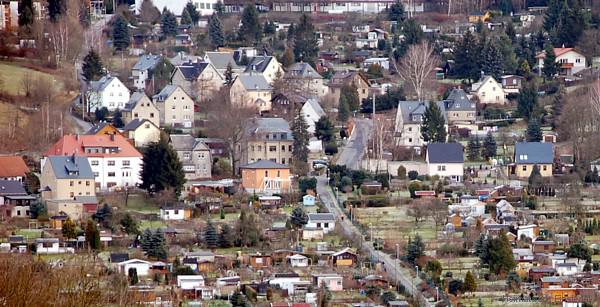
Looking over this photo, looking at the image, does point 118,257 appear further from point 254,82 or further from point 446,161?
point 254,82

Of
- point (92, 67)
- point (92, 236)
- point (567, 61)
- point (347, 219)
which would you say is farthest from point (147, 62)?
point (92, 236)

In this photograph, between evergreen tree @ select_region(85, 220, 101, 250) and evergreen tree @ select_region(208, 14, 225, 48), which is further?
evergreen tree @ select_region(208, 14, 225, 48)

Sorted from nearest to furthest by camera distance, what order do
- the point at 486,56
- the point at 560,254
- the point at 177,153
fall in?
the point at 560,254
the point at 177,153
the point at 486,56

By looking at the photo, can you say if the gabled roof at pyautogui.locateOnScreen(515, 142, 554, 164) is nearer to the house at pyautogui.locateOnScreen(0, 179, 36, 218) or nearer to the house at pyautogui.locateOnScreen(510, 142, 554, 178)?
the house at pyautogui.locateOnScreen(510, 142, 554, 178)

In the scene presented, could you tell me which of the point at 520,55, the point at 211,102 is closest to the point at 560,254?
the point at 211,102

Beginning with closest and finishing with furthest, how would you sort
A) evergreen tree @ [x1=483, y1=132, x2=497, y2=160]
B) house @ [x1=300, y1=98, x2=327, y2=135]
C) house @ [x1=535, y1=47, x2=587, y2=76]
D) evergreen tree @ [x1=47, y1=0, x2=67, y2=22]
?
evergreen tree @ [x1=483, y1=132, x2=497, y2=160] → house @ [x1=300, y1=98, x2=327, y2=135] → house @ [x1=535, y1=47, x2=587, y2=76] → evergreen tree @ [x1=47, y1=0, x2=67, y2=22]

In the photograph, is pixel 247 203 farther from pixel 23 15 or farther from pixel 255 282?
pixel 23 15

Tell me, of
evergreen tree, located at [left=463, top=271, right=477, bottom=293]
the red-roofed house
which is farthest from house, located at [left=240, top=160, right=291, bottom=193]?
evergreen tree, located at [left=463, top=271, right=477, bottom=293]
